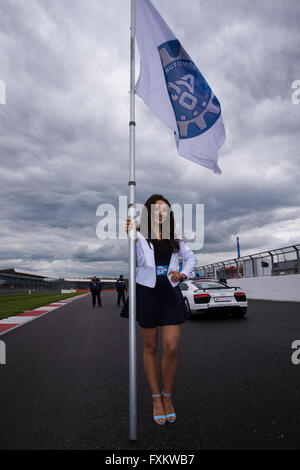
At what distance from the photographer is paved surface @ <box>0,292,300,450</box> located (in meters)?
2.29

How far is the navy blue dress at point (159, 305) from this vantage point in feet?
8.84

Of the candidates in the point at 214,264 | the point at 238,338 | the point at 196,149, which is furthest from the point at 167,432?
the point at 214,264

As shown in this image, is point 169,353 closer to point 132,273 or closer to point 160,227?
point 132,273

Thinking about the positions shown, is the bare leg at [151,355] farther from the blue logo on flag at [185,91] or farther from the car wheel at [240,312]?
the car wheel at [240,312]

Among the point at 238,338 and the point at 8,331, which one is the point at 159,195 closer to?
the point at 238,338

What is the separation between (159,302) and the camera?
275cm

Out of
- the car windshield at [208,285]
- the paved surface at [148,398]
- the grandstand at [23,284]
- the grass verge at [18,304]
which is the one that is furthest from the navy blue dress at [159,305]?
the grandstand at [23,284]

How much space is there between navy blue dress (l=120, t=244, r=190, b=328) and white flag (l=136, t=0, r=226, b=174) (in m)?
1.58

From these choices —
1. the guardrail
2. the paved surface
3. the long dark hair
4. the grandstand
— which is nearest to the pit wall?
the guardrail

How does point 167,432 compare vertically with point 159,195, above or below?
below

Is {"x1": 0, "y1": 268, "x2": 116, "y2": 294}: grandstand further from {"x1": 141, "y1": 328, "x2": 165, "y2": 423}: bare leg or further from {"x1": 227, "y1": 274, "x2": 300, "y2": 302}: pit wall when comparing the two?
{"x1": 141, "y1": 328, "x2": 165, "y2": 423}: bare leg

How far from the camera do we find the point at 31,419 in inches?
105

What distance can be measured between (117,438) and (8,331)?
650 cm

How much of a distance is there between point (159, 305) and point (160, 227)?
2.40 ft
